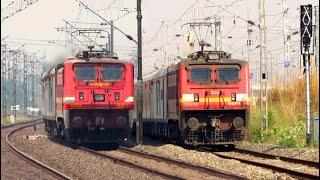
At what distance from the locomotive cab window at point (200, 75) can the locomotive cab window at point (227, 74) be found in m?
0.40

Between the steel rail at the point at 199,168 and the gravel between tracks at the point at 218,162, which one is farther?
the gravel between tracks at the point at 218,162

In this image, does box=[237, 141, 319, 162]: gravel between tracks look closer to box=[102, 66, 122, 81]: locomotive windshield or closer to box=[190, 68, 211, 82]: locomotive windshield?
box=[190, 68, 211, 82]: locomotive windshield

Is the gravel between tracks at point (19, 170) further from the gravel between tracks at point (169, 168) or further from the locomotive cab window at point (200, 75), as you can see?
the locomotive cab window at point (200, 75)

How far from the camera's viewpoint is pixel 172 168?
17375 millimetres

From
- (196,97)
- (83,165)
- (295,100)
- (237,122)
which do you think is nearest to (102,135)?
(196,97)

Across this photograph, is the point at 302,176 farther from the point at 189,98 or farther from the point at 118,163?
the point at 189,98

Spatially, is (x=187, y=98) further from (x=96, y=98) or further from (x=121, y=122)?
(x=96, y=98)

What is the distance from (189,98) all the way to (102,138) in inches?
181

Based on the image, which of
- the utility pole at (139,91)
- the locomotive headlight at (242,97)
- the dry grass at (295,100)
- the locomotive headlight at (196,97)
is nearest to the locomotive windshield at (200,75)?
the locomotive headlight at (196,97)

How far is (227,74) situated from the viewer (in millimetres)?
23062

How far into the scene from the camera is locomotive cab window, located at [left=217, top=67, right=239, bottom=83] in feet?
75.3

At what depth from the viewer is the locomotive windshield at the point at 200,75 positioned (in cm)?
2281

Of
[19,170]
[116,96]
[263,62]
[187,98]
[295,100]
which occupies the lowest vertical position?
[19,170]

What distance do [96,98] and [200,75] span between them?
436cm
